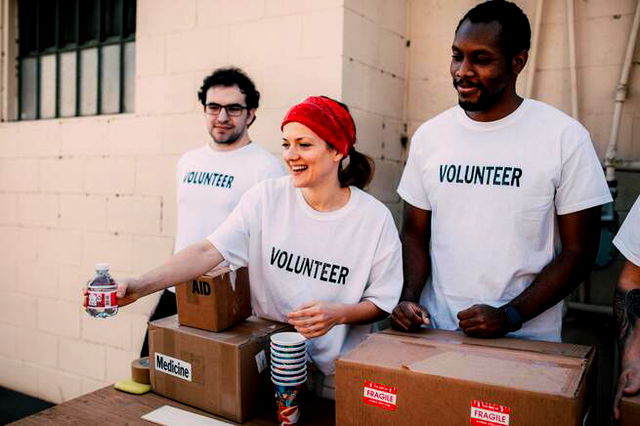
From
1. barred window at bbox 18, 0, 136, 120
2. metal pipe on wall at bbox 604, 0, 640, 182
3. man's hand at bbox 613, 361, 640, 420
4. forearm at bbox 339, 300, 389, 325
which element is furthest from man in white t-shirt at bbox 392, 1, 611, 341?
barred window at bbox 18, 0, 136, 120

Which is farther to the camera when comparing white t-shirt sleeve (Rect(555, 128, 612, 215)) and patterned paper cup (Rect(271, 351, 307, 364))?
white t-shirt sleeve (Rect(555, 128, 612, 215))

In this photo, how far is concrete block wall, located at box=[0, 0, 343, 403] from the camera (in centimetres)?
274

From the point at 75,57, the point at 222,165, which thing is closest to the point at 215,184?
the point at 222,165

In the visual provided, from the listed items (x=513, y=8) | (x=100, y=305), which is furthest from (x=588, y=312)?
(x=100, y=305)

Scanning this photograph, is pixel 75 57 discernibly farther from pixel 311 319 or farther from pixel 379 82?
pixel 311 319

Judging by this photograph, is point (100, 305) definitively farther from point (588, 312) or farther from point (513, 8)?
point (588, 312)

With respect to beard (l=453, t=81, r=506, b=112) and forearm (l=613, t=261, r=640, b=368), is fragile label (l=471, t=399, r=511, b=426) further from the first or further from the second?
beard (l=453, t=81, r=506, b=112)

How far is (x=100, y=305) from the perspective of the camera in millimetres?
1442

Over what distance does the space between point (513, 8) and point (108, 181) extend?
2625mm

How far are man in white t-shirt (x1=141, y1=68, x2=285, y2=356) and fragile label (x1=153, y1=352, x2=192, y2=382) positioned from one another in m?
0.83

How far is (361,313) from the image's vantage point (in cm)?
172

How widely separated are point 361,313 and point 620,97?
59.5 inches

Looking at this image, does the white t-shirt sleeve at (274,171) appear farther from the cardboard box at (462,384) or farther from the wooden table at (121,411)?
the cardboard box at (462,384)

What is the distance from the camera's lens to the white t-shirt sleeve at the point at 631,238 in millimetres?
1533
